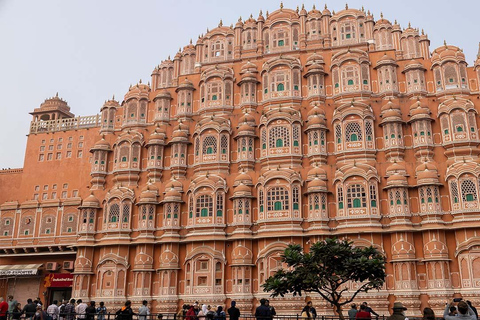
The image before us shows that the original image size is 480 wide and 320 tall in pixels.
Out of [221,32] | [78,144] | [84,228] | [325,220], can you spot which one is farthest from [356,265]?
[78,144]

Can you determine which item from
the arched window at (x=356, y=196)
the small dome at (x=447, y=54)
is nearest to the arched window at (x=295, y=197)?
the arched window at (x=356, y=196)

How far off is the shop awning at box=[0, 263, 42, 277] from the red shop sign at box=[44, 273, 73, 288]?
1.17 meters

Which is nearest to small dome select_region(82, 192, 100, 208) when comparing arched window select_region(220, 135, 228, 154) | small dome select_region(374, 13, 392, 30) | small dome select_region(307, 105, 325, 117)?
arched window select_region(220, 135, 228, 154)

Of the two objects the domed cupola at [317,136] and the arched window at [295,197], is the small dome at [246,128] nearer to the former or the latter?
the domed cupola at [317,136]

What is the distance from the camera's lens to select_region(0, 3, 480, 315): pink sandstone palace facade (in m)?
32.1

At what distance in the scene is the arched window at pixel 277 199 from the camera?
34.0 metres

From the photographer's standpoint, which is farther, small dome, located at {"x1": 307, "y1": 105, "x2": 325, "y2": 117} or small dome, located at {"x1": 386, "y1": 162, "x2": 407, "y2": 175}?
small dome, located at {"x1": 307, "y1": 105, "x2": 325, "y2": 117}

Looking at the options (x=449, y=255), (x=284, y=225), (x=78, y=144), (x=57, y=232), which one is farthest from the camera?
(x=78, y=144)

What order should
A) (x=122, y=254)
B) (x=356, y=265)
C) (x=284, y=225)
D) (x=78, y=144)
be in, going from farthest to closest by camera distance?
1. (x=78, y=144)
2. (x=122, y=254)
3. (x=284, y=225)
4. (x=356, y=265)

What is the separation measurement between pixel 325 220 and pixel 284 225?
2681mm

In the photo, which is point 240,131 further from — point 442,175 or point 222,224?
point 442,175

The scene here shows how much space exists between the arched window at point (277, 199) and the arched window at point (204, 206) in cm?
419

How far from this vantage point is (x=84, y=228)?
1475 inches

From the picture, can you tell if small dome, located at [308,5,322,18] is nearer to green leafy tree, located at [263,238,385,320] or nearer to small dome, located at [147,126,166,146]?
small dome, located at [147,126,166,146]
